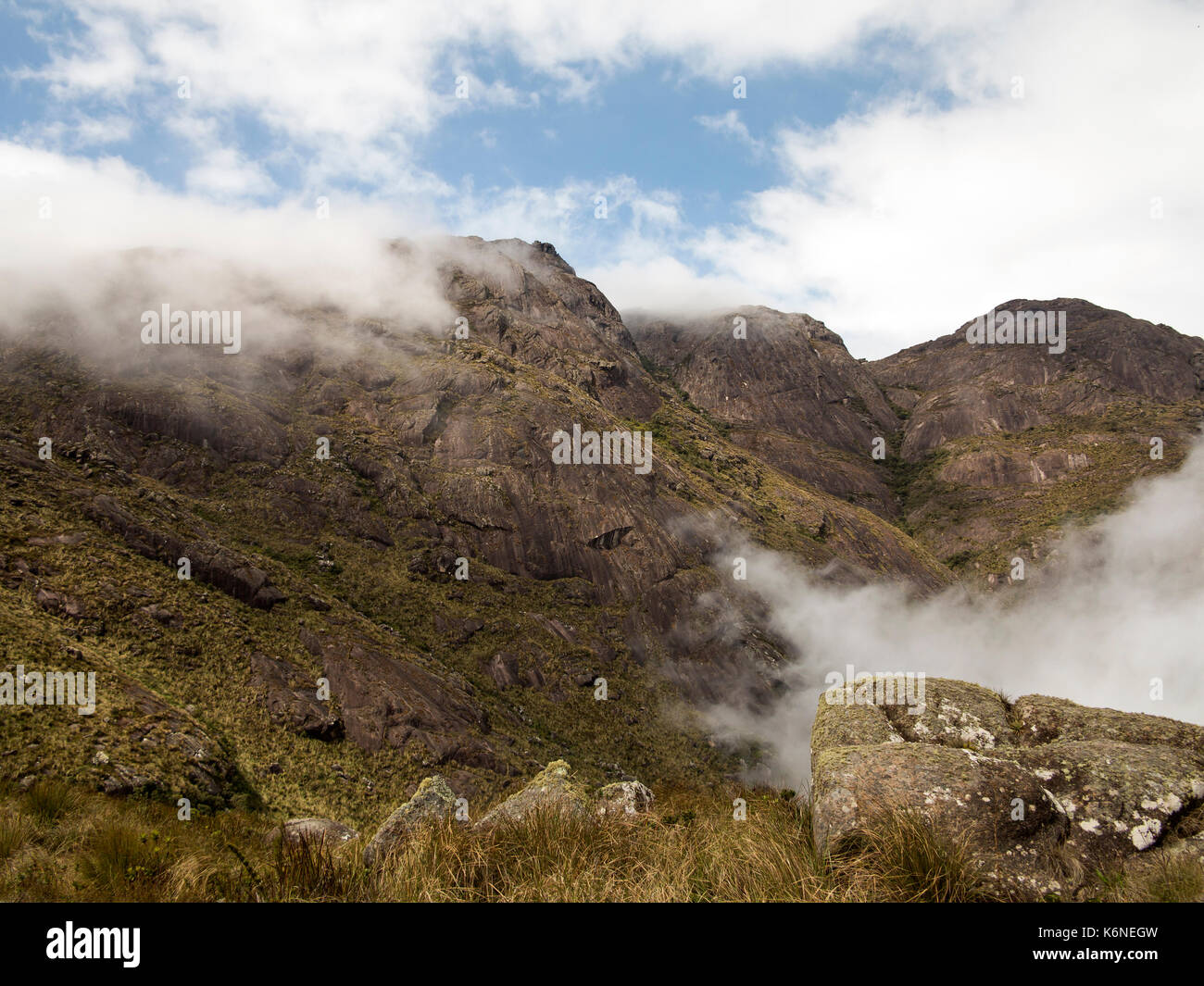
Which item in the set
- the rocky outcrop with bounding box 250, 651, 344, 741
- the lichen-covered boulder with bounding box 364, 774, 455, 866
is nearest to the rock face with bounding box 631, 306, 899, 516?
the rocky outcrop with bounding box 250, 651, 344, 741

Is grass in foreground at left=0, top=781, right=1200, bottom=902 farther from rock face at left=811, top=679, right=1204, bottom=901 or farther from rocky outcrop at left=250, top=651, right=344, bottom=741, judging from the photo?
rocky outcrop at left=250, top=651, right=344, bottom=741

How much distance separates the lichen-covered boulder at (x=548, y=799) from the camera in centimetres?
774

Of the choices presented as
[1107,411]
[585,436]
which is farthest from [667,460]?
[1107,411]

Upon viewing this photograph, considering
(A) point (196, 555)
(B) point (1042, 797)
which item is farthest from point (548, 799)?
(A) point (196, 555)

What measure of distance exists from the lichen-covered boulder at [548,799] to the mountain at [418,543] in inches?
663

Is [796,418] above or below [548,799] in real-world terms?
above

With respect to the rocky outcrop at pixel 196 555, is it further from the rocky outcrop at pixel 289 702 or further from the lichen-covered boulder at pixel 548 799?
the lichen-covered boulder at pixel 548 799

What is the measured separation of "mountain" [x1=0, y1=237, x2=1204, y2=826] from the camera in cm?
3625

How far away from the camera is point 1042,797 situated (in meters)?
6.35

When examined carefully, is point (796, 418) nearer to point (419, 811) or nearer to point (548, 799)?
point (419, 811)

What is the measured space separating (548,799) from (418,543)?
232ft
